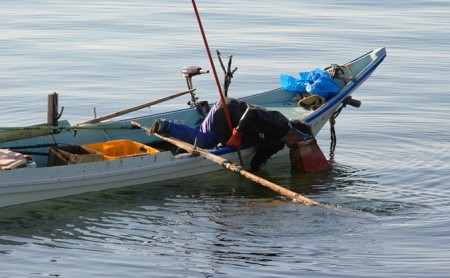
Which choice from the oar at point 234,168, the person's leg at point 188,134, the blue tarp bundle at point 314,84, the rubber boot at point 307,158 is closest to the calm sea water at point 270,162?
the rubber boot at point 307,158

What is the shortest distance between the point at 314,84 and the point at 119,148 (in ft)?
11.3

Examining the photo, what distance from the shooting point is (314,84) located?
15984 millimetres

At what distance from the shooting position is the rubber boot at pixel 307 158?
14711mm

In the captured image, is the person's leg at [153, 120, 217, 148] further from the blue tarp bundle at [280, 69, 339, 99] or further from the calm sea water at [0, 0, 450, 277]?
the blue tarp bundle at [280, 69, 339, 99]

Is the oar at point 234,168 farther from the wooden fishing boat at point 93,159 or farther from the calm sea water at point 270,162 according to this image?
the calm sea water at point 270,162

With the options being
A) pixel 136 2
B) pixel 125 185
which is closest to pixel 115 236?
pixel 125 185

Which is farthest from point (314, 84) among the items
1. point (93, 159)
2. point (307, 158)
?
point (93, 159)

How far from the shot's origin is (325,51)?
74.9 feet

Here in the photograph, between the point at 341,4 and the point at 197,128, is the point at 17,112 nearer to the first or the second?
the point at 197,128

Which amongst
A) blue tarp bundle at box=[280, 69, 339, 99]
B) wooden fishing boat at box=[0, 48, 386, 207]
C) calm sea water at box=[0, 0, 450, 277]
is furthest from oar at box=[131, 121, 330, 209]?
blue tarp bundle at box=[280, 69, 339, 99]

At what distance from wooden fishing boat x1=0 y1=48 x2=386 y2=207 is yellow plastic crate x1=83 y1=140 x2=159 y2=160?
0.01 meters

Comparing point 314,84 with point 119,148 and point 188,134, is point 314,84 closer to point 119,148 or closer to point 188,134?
point 188,134

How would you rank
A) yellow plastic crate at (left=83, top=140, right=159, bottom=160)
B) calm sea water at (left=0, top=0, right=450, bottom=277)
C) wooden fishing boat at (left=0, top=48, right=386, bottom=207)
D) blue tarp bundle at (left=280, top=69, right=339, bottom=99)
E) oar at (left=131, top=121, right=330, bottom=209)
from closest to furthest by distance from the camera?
calm sea water at (left=0, top=0, right=450, bottom=277) < wooden fishing boat at (left=0, top=48, right=386, bottom=207) < oar at (left=131, top=121, right=330, bottom=209) < yellow plastic crate at (left=83, top=140, right=159, bottom=160) < blue tarp bundle at (left=280, top=69, right=339, bottom=99)

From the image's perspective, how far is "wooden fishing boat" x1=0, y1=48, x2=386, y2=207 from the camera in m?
12.7
